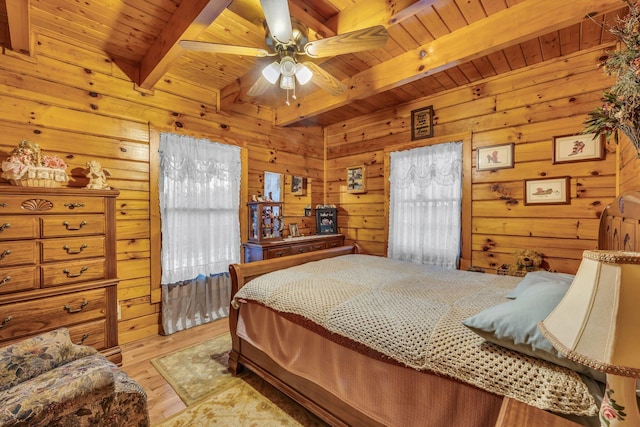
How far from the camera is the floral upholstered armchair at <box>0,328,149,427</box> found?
0.97 metres

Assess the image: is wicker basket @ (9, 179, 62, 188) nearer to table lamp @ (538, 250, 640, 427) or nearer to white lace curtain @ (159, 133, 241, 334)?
white lace curtain @ (159, 133, 241, 334)

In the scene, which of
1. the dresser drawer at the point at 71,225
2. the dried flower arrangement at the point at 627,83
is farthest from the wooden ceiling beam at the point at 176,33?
the dried flower arrangement at the point at 627,83

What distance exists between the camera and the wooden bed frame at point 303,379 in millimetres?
1380

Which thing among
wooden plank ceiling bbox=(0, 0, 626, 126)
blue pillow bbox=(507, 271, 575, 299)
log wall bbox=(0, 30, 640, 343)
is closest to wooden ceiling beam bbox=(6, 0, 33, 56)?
wooden plank ceiling bbox=(0, 0, 626, 126)

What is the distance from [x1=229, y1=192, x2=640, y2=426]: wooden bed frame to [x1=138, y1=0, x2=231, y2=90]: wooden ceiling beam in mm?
1674

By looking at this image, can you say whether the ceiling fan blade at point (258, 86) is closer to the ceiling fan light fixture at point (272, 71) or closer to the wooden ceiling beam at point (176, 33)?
the ceiling fan light fixture at point (272, 71)

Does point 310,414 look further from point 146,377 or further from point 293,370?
point 146,377

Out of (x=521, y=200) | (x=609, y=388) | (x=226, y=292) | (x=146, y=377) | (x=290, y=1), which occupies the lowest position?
(x=146, y=377)

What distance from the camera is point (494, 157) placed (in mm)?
2963

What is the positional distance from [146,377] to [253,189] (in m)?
2.29

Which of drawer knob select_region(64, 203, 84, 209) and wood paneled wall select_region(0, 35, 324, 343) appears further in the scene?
wood paneled wall select_region(0, 35, 324, 343)

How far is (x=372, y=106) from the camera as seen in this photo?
381 cm

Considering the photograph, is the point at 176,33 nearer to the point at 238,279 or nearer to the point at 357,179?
the point at 238,279

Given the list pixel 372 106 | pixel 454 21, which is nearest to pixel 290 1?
pixel 454 21
